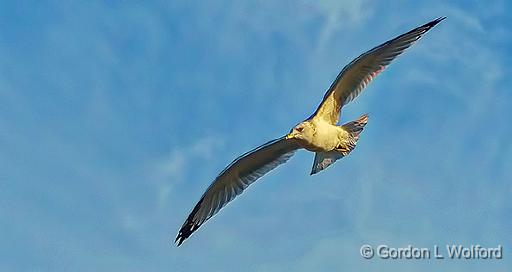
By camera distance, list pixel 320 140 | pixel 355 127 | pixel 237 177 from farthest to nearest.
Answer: pixel 237 177 → pixel 355 127 → pixel 320 140

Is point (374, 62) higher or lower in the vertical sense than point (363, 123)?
higher

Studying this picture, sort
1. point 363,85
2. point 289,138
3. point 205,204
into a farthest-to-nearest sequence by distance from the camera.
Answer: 1. point 205,204
2. point 363,85
3. point 289,138

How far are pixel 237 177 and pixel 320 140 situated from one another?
2029 millimetres

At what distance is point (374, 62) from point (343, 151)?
1446 mm

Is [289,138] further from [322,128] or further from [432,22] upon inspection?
[432,22]

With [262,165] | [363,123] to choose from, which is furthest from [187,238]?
[363,123]

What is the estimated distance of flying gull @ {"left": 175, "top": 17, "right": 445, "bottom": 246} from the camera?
1204 centimetres

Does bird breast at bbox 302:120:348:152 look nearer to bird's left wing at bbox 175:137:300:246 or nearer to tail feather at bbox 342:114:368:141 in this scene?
tail feather at bbox 342:114:368:141

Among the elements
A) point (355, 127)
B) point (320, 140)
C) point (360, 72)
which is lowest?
point (320, 140)

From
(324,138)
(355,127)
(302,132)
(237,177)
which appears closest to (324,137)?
(324,138)

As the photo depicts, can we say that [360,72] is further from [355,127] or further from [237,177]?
[237,177]

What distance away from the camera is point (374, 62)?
12750 mm

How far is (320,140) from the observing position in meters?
11.9

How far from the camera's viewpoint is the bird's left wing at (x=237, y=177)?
1317 centimetres
